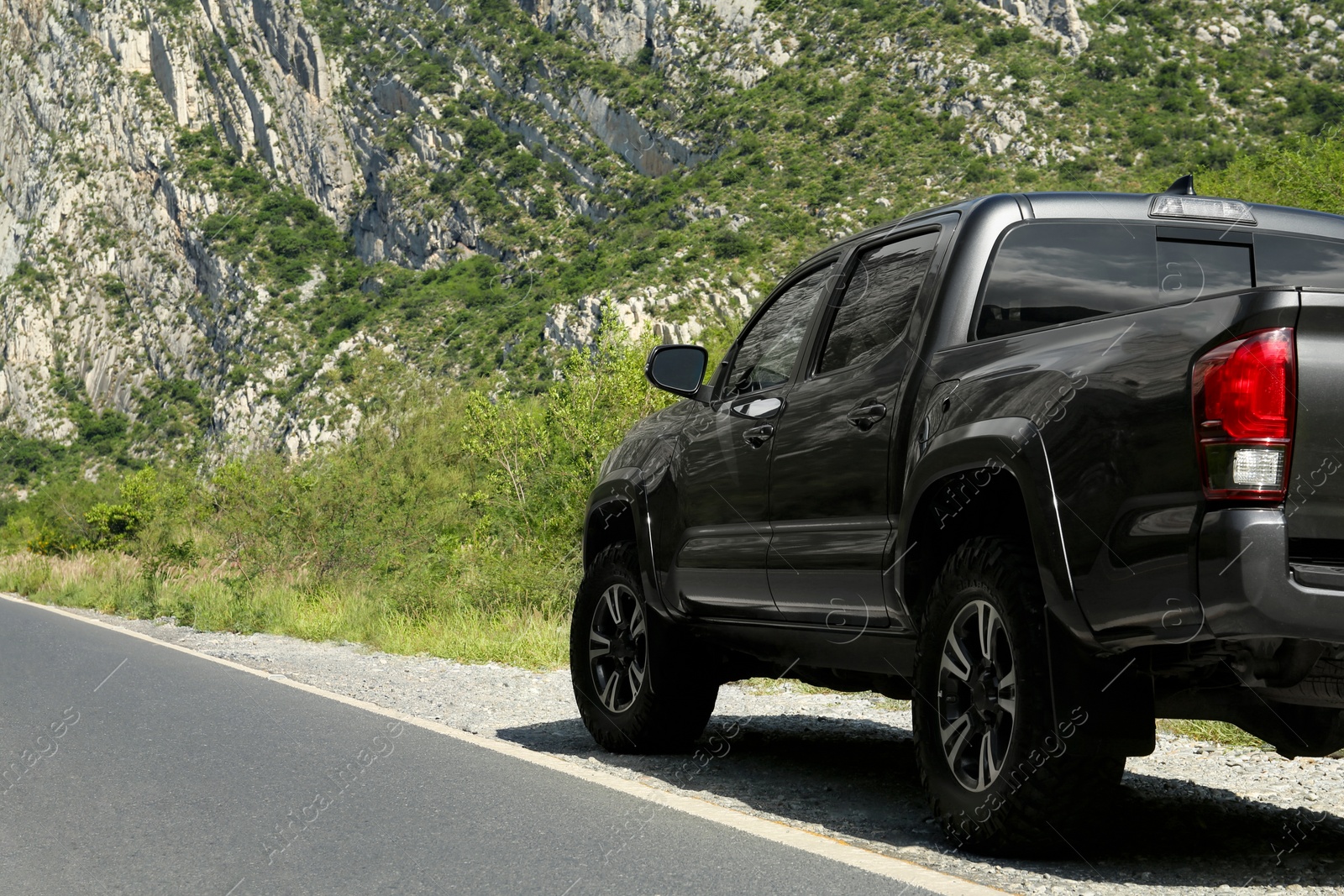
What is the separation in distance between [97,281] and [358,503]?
89.7 metres

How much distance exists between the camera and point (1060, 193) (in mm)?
4914

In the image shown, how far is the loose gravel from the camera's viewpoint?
4.14m

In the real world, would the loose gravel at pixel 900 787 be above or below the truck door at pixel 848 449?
below

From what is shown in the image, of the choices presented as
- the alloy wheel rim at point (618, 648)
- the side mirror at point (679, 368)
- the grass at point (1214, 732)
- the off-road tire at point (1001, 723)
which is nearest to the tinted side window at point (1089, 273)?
the off-road tire at point (1001, 723)

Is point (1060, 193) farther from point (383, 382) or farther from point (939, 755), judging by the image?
point (383, 382)

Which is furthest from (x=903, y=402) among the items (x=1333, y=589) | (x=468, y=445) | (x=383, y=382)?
(x=383, y=382)

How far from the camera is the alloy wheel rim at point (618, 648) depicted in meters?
6.52

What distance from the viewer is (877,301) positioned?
17.3 feet

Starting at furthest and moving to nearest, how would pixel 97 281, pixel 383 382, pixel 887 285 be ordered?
pixel 97 281 → pixel 383 382 → pixel 887 285

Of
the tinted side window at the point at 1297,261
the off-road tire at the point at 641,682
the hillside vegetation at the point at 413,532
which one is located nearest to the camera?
the tinted side window at the point at 1297,261

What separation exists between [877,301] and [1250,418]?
2.05 meters

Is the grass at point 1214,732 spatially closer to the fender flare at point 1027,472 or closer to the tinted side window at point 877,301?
the tinted side window at point 877,301

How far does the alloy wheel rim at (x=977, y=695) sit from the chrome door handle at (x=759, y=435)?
148 centimetres

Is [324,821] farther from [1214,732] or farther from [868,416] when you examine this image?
[1214,732]
